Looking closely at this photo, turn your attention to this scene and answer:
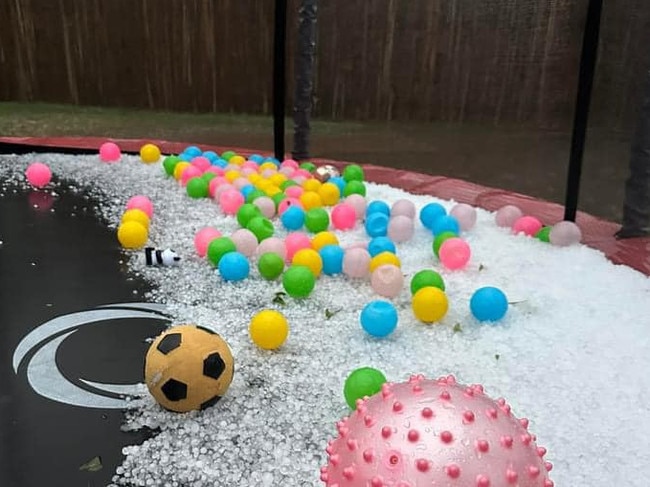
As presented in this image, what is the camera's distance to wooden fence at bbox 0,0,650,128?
4.02 m

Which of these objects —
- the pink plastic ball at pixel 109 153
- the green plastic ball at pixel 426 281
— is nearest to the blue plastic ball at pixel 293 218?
the green plastic ball at pixel 426 281

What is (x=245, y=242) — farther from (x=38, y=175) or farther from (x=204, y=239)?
(x=38, y=175)

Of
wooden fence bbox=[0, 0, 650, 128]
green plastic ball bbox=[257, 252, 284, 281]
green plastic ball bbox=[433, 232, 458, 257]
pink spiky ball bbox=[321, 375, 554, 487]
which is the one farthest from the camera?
wooden fence bbox=[0, 0, 650, 128]

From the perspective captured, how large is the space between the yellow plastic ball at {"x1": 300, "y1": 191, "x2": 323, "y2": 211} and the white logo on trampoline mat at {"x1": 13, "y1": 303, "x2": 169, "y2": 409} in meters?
0.96

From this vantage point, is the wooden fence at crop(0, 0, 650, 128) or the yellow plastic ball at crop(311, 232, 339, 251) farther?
the wooden fence at crop(0, 0, 650, 128)

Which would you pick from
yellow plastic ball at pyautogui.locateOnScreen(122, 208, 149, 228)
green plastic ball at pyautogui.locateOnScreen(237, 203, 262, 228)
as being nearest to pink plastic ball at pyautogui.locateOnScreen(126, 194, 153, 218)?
yellow plastic ball at pyautogui.locateOnScreen(122, 208, 149, 228)

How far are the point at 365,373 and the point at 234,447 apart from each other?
31cm

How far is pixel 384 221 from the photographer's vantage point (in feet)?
8.34

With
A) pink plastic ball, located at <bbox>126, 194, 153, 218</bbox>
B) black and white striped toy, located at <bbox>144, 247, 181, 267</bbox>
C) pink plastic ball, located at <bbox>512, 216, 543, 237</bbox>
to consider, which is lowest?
black and white striped toy, located at <bbox>144, 247, 181, 267</bbox>

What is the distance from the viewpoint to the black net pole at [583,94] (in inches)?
96.9

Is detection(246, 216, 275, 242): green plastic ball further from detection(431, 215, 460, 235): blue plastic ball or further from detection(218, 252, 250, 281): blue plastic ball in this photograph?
detection(431, 215, 460, 235): blue plastic ball

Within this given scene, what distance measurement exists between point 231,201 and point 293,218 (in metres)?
0.33

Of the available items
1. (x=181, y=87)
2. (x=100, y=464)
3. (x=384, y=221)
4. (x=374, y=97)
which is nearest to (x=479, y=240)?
(x=384, y=221)

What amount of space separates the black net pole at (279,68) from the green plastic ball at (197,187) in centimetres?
65
